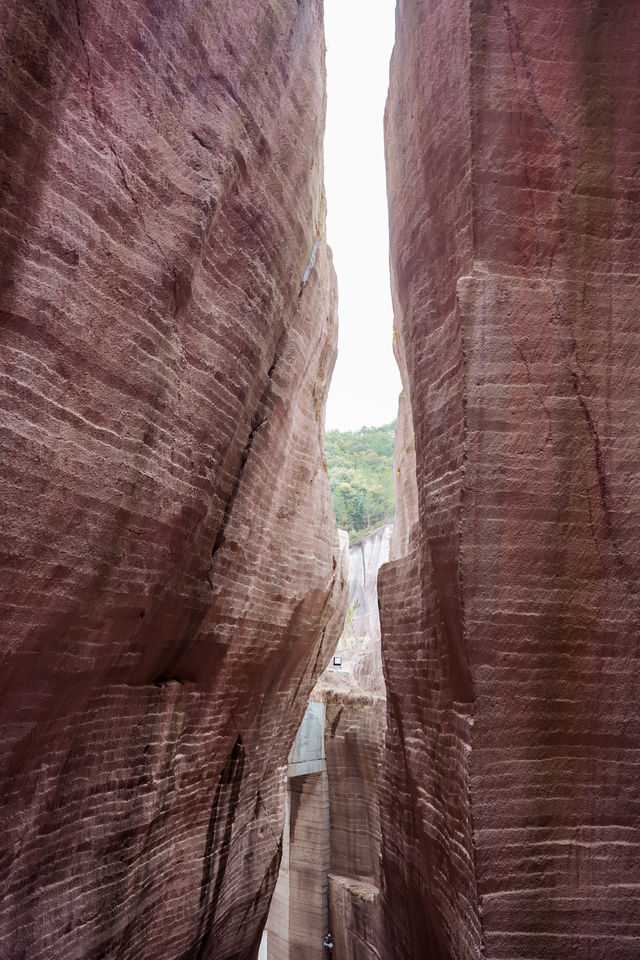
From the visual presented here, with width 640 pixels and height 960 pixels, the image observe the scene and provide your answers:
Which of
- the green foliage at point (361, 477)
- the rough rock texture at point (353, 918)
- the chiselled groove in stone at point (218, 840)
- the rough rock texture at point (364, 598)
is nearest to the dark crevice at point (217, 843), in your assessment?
the chiselled groove in stone at point (218, 840)

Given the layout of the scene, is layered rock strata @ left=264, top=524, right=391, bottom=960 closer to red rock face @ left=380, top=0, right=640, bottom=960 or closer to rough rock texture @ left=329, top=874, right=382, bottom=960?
rough rock texture @ left=329, top=874, right=382, bottom=960

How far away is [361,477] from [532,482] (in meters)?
33.5

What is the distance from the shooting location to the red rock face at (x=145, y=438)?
358 centimetres

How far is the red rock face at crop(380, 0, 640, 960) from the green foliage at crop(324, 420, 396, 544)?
28.0 meters

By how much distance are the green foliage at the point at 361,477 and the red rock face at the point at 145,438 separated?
86.4 feet

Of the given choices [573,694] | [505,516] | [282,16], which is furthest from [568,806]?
[282,16]

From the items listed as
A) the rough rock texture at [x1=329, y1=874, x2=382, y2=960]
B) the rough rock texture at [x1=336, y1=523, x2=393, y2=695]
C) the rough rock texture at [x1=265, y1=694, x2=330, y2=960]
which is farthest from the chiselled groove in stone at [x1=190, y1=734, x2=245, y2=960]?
the rough rock texture at [x1=336, y1=523, x2=393, y2=695]

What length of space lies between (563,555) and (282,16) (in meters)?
4.88

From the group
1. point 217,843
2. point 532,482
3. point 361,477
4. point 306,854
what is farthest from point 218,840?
point 361,477

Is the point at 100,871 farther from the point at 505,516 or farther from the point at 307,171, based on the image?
the point at 307,171

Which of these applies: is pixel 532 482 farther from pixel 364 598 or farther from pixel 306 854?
pixel 364 598

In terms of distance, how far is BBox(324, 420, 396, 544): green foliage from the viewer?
3650cm

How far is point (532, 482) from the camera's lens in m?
4.55

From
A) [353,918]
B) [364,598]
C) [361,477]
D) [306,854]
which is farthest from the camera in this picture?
[361,477]
